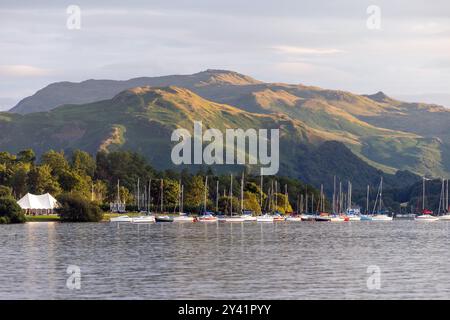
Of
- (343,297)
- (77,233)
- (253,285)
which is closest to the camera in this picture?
(343,297)

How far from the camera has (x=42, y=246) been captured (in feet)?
402

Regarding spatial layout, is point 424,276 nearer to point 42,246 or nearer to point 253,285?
point 253,285

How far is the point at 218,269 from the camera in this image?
Result: 87938 millimetres

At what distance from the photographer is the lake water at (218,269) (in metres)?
69.4

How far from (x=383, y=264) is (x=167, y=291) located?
35.4 meters

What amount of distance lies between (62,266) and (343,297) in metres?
35.2

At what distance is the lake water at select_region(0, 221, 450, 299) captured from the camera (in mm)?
69438

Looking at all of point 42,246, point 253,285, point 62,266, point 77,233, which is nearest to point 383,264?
point 253,285
